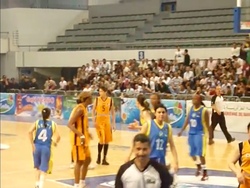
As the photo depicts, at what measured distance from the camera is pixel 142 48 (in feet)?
107

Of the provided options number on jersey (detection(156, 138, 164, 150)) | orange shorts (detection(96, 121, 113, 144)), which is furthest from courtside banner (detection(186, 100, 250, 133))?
number on jersey (detection(156, 138, 164, 150))

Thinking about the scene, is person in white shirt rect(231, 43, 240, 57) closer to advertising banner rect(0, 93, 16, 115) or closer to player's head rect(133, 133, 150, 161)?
advertising banner rect(0, 93, 16, 115)

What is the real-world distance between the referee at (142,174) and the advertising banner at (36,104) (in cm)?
2271

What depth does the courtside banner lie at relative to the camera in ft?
69.5

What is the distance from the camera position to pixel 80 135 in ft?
37.5

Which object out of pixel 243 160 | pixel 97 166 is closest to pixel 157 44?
pixel 97 166

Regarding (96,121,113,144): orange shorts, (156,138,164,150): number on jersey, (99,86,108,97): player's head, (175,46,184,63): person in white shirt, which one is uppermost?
(175,46,184,63): person in white shirt

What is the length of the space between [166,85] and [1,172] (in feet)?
39.4

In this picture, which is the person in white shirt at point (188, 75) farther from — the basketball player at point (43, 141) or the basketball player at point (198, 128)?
the basketball player at point (43, 141)

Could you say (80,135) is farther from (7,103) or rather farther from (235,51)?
(7,103)

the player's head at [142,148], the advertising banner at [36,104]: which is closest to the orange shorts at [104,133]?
the player's head at [142,148]

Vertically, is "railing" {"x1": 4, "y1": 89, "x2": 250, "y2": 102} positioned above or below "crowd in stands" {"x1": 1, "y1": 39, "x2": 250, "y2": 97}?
below

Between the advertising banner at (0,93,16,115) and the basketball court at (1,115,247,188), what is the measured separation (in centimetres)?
788

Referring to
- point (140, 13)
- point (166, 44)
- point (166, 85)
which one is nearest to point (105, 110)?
point (166, 85)
